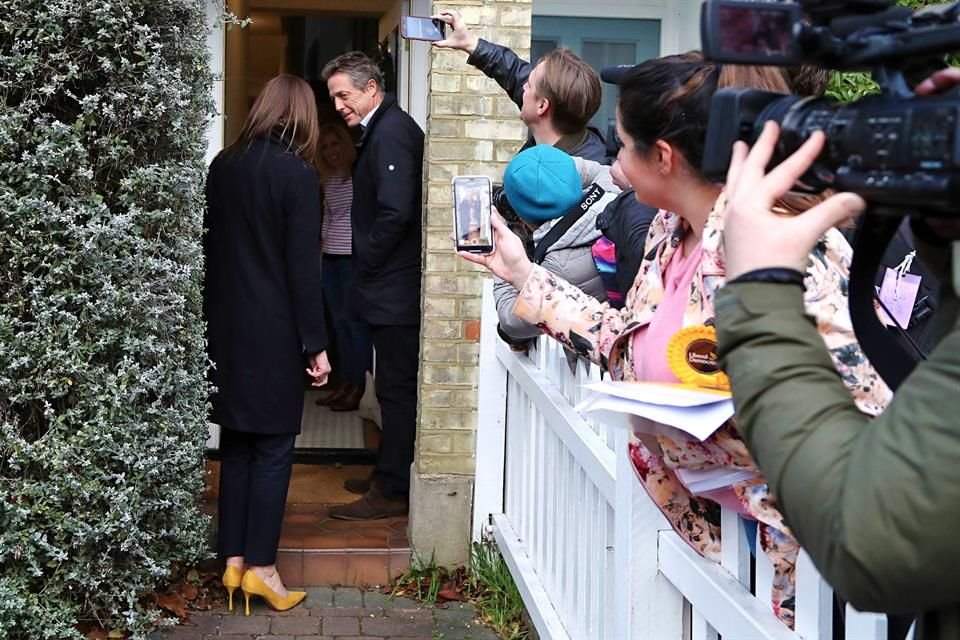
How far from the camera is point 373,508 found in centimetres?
554

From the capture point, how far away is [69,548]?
401 centimetres

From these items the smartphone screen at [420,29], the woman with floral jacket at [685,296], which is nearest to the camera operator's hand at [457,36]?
the smartphone screen at [420,29]

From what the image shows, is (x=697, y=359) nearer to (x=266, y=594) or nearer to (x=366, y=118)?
(x=266, y=594)

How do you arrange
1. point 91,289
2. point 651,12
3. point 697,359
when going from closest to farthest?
point 697,359, point 91,289, point 651,12

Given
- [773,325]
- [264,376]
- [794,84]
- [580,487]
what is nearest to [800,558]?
[773,325]

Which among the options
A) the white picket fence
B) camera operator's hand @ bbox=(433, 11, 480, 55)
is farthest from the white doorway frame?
the white picket fence

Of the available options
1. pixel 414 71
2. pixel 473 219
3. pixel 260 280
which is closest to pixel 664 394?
pixel 473 219

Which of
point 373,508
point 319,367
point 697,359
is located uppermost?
point 697,359

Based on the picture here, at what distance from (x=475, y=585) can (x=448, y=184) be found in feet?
5.55

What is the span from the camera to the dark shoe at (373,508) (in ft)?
18.1

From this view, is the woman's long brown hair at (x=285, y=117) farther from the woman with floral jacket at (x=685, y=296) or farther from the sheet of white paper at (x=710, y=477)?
the sheet of white paper at (x=710, y=477)

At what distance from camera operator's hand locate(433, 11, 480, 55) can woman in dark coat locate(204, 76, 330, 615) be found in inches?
23.2

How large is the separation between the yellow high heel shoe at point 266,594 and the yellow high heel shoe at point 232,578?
24 mm

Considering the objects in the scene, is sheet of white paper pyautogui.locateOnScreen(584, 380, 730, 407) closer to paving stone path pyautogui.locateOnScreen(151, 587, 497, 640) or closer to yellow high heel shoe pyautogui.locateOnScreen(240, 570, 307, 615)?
paving stone path pyautogui.locateOnScreen(151, 587, 497, 640)
